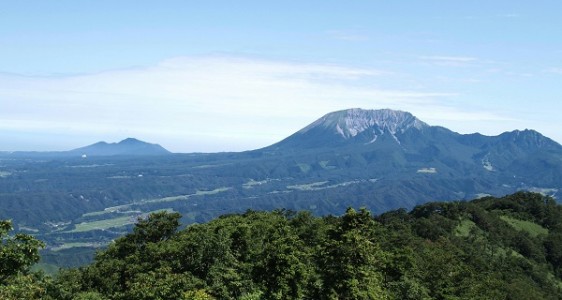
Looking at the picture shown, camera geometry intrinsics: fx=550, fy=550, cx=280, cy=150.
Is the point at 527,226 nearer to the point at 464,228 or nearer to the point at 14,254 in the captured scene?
the point at 464,228

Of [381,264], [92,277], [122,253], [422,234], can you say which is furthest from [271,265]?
[422,234]

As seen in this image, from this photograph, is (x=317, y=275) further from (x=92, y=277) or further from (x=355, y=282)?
(x=92, y=277)

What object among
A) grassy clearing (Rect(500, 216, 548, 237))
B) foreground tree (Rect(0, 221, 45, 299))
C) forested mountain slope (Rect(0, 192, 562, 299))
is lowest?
grassy clearing (Rect(500, 216, 548, 237))

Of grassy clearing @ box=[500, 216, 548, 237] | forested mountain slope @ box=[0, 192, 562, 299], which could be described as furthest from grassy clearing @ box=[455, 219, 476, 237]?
forested mountain slope @ box=[0, 192, 562, 299]

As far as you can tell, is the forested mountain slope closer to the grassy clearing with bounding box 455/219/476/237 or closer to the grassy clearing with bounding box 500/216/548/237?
the grassy clearing with bounding box 455/219/476/237

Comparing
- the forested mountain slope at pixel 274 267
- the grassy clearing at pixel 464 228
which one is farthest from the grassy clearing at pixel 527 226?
the forested mountain slope at pixel 274 267

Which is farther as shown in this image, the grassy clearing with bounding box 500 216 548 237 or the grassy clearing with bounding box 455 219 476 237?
the grassy clearing with bounding box 500 216 548 237

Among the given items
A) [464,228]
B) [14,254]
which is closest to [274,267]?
[14,254]

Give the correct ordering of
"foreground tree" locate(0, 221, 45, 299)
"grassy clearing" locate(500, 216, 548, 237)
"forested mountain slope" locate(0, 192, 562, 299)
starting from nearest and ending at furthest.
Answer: "foreground tree" locate(0, 221, 45, 299)
"forested mountain slope" locate(0, 192, 562, 299)
"grassy clearing" locate(500, 216, 548, 237)

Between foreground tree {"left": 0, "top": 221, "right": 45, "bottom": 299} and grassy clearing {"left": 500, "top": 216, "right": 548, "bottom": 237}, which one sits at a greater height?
foreground tree {"left": 0, "top": 221, "right": 45, "bottom": 299}
